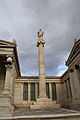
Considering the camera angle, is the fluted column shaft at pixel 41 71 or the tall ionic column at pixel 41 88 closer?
the tall ionic column at pixel 41 88

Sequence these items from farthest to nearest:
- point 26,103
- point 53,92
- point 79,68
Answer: point 53,92, point 26,103, point 79,68

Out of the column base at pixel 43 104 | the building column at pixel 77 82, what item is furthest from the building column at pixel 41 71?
the building column at pixel 77 82

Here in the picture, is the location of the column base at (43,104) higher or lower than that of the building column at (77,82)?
lower

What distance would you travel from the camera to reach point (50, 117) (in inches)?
257

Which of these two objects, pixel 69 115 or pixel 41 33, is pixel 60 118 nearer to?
pixel 69 115

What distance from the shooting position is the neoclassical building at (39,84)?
14773mm

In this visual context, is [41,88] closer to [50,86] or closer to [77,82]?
[77,82]

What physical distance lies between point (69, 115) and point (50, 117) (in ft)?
4.13

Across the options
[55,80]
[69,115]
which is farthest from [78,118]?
[55,80]

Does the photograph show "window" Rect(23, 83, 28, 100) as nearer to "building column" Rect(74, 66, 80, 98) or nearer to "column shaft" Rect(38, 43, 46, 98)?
"column shaft" Rect(38, 43, 46, 98)

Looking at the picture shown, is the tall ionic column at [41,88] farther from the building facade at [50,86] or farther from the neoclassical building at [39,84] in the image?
the building facade at [50,86]

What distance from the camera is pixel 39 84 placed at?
1623 centimetres

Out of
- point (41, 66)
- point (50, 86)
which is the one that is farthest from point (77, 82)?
point (50, 86)

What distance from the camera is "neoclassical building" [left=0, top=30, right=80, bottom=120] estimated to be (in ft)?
48.5
